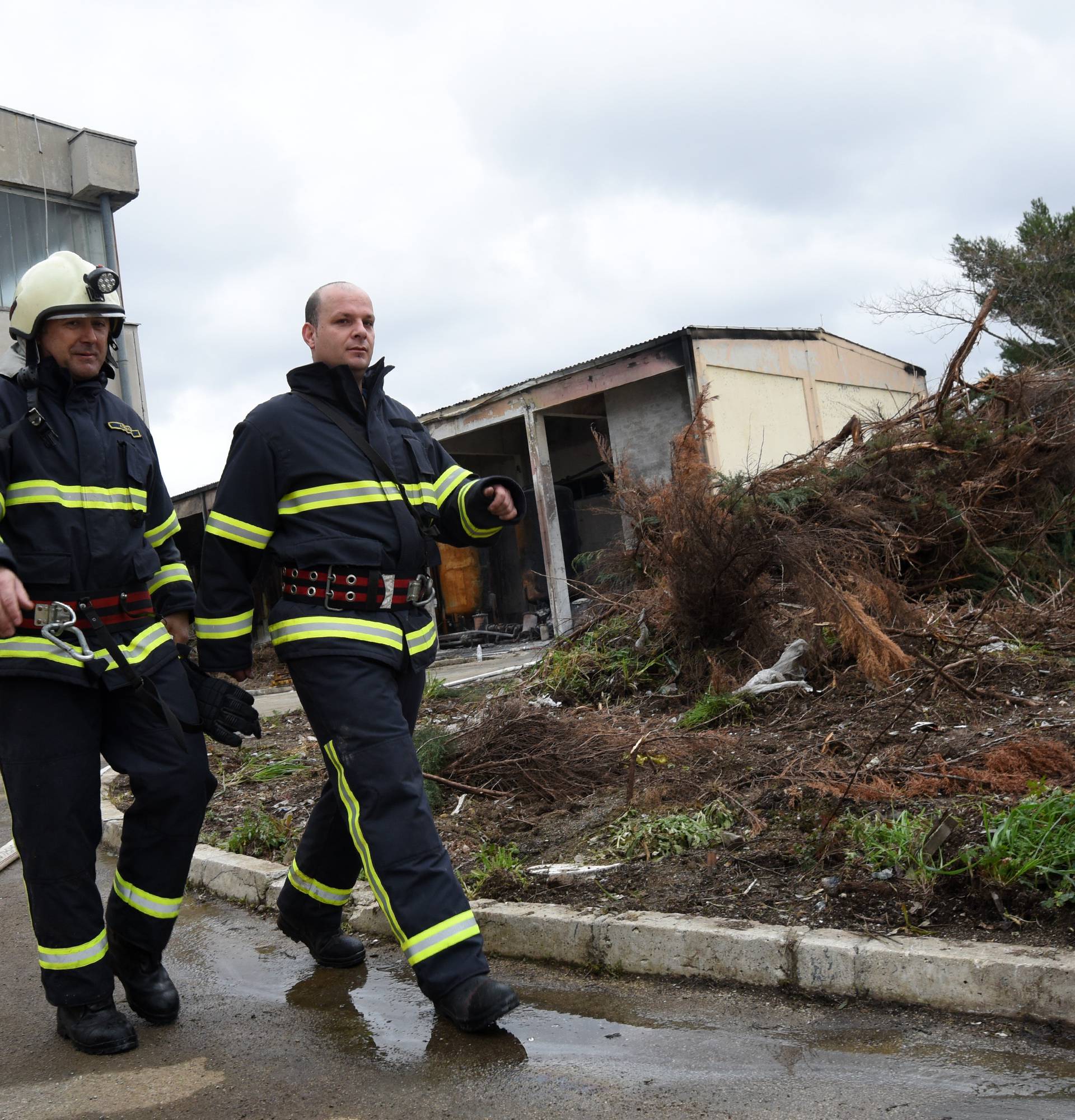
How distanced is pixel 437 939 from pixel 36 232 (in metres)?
19.6

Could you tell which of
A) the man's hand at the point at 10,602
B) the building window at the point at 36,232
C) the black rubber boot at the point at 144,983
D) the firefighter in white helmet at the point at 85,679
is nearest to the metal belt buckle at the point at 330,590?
the firefighter in white helmet at the point at 85,679

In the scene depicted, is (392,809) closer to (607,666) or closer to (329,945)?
(329,945)

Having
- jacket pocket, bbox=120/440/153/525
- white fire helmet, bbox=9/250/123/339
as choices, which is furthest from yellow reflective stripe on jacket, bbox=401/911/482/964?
white fire helmet, bbox=9/250/123/339

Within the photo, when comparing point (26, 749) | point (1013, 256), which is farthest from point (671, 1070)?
point (1013, 256)

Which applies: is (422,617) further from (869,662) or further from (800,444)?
(800,444)

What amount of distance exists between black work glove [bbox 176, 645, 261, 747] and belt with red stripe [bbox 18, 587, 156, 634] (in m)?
0.22

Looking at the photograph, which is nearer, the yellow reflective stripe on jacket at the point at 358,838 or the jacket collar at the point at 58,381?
the yellow reflective stripe on jacket at the point at 358,838

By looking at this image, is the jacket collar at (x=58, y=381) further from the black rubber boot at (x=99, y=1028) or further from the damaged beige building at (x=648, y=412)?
the damaged beige building at (x=648, y=412)

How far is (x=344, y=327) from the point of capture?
3520 mm

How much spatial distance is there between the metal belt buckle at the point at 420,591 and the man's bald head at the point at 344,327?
671 mm

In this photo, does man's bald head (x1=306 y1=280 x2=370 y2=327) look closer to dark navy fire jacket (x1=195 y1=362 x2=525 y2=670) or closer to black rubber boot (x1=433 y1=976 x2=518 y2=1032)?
dark navy fire jacket (x1=195 y1=362 x2=525 y2=670)

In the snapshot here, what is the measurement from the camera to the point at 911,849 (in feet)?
11.2

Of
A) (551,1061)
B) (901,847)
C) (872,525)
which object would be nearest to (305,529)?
(551,1061)

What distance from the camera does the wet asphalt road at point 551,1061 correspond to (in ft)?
7.94
